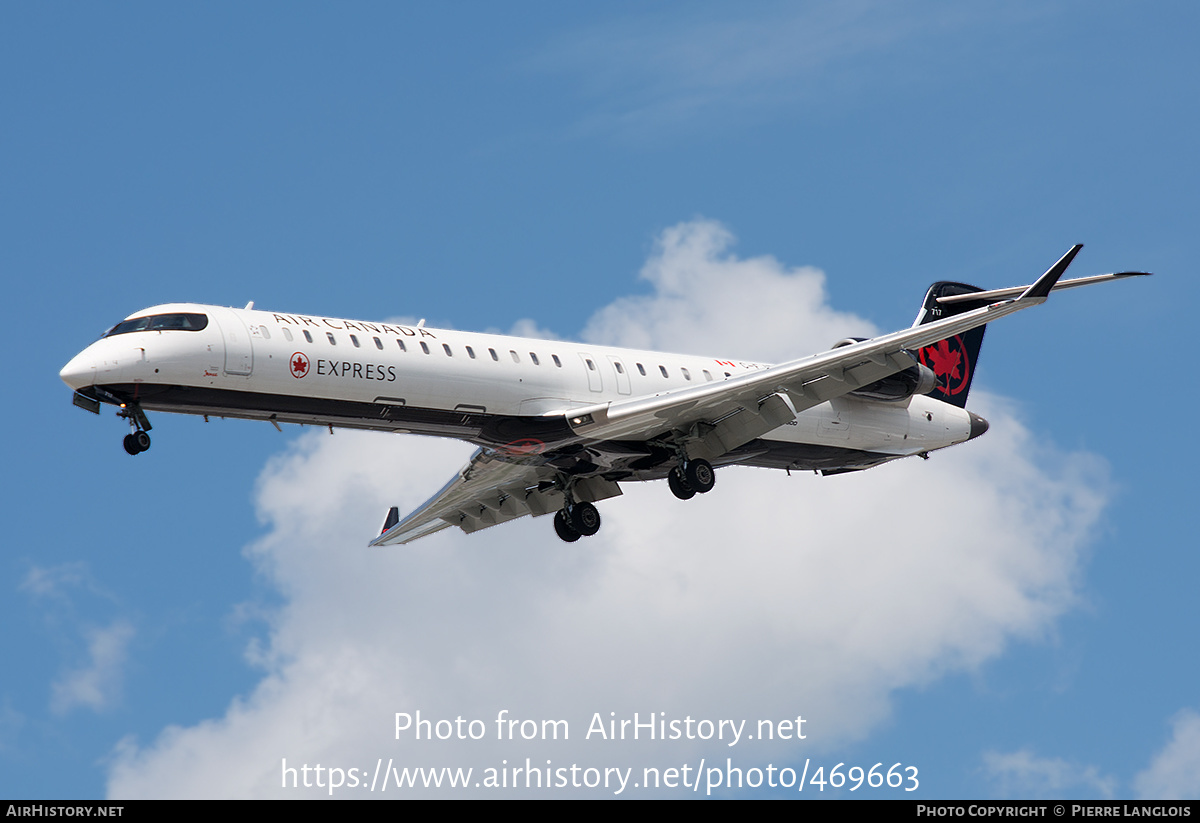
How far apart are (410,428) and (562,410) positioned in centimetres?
315

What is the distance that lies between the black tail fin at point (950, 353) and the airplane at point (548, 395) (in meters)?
0.07

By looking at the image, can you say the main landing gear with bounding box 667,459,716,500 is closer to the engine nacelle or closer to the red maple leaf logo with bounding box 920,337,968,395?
the engine nacelle

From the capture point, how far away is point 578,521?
36062 mm

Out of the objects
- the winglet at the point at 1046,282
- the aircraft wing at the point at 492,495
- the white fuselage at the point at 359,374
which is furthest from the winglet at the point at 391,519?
the winglet at the point at 1046,282

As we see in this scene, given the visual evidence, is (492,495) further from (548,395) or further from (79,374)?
(79,374)

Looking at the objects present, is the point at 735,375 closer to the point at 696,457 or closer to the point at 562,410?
the point at 696,457

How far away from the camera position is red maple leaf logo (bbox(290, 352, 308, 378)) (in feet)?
94.7

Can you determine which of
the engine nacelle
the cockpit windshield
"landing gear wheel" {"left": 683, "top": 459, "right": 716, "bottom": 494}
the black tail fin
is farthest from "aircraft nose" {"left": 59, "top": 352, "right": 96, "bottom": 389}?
the black tail fin

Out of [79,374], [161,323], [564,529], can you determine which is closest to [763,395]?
[564,529]

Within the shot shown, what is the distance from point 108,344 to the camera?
2811 cm

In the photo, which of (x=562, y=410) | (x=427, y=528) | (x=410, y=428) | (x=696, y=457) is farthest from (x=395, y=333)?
(x=427, y=528)

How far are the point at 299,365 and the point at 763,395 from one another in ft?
31.8

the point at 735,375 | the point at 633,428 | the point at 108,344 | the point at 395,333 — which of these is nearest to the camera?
the point at 108,344

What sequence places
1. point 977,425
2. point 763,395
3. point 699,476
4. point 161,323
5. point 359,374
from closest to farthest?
point 161,323
point 359,374
point 763,395
point 699,476
point 977,425
